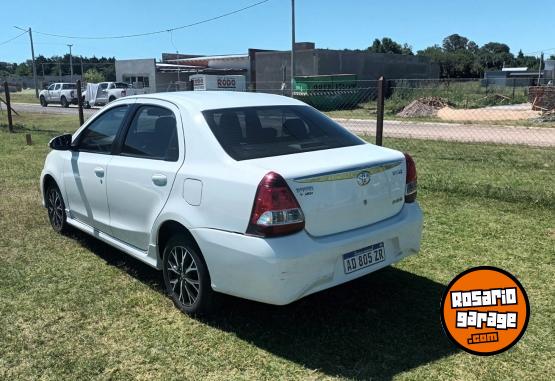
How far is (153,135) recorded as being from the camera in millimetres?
4211

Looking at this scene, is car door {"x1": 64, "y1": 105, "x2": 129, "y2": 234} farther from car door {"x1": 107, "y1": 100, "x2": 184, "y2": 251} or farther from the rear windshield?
the rear windshield

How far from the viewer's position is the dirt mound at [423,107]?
26.1 meters

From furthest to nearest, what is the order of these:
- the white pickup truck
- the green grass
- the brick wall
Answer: the green grass → the white pickup truck → the brick wall

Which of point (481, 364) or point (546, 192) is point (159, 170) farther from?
point (546, 192)

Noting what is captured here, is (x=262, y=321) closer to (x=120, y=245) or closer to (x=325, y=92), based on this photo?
(x=120, y=245)

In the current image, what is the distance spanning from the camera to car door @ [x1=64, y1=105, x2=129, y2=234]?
4629mm

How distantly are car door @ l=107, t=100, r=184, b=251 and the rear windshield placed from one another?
13.8 inches

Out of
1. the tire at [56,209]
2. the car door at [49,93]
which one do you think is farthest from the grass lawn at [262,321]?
the car door at [49,93]

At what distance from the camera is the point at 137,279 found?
4.60 metres

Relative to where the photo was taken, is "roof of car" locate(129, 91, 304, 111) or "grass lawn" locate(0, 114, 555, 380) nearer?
"grass lawn" locate(0, 114, 555, 380)

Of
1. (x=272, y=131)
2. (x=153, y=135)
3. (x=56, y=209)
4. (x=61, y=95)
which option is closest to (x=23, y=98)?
(x=61, y=95)

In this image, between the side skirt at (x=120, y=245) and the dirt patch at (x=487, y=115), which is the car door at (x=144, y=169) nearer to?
the side skirt at (x=120, y=245)

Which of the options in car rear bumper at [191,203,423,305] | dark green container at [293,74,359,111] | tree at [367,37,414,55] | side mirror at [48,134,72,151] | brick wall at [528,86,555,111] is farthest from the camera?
tree at [367,37,414,55]

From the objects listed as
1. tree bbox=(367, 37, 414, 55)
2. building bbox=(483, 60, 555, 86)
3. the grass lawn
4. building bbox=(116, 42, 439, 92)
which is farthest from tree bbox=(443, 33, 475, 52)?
the grass lawn
